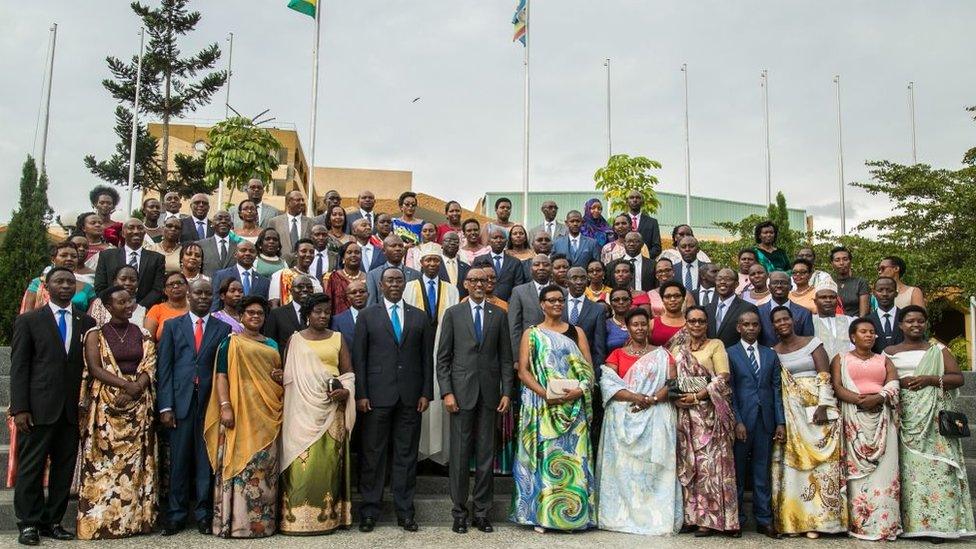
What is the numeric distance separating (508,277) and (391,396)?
2.49 metres

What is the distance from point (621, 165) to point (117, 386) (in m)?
13.2

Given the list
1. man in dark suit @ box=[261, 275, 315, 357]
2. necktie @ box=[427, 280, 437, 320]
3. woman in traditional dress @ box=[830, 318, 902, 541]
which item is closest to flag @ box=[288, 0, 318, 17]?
necktie @ box=[427, 280, 437, 320]

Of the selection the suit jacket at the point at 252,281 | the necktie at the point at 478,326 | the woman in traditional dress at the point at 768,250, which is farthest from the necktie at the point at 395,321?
the woman in traditional dress at the point at 768,250

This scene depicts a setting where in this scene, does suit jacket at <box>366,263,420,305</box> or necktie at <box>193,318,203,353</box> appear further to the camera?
suit jacket at <box>366,263,420,305</box>

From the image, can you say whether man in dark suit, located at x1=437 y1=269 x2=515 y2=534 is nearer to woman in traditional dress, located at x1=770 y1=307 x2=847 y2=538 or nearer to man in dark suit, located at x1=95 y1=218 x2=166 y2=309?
woman in traditional dress, located at x1=770 y1=307 x2=847 y2=538

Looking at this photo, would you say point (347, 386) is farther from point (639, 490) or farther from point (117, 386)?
point (639, 490)

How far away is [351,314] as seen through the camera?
23.4 feet

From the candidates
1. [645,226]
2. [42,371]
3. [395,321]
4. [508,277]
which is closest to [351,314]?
[395,321]

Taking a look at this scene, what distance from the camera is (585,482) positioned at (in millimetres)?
6680

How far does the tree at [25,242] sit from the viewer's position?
19.8 m

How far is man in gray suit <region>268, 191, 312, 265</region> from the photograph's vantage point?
9.45 meters

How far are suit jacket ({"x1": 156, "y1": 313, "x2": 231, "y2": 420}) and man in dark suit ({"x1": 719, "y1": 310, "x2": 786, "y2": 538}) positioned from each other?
13.9 ft

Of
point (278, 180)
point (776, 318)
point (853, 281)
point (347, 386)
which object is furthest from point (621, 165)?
point (278, 180)

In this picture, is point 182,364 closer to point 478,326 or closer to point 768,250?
point 478,326
